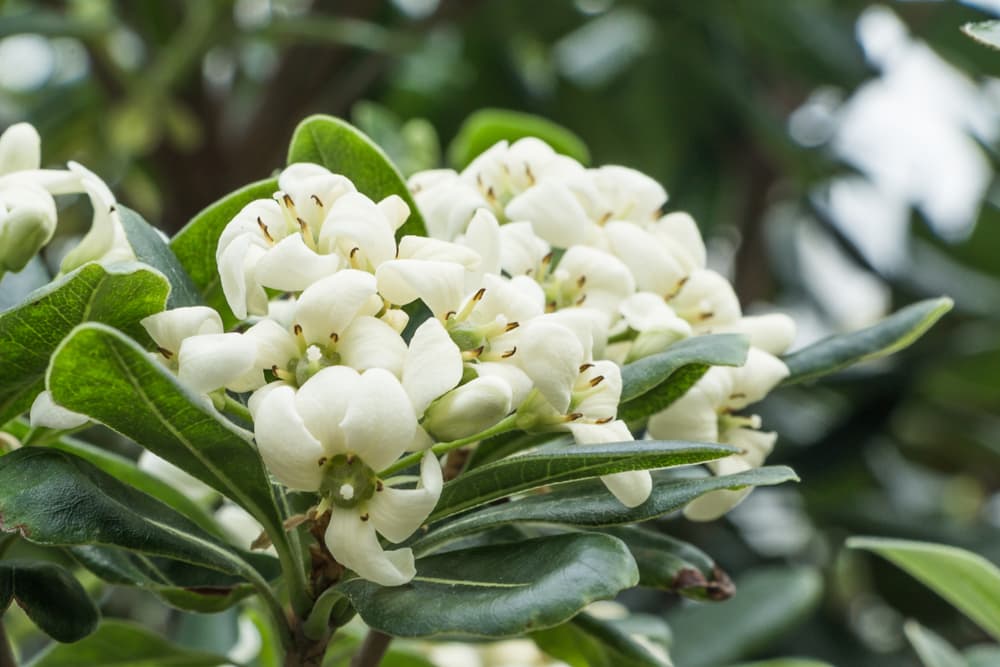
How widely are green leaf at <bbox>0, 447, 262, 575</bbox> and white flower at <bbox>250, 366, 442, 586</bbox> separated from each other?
89mm

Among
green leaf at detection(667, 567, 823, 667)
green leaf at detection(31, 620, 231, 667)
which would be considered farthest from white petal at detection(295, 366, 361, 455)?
green leaf at detection(667, 567, 823, 667)

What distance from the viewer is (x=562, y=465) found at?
56cm

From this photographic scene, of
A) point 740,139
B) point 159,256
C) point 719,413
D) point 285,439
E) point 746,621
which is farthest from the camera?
point 740,139

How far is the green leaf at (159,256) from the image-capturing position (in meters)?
0.59

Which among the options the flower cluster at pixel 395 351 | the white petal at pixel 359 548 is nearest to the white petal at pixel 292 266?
the flower cluster at pixel 395 351

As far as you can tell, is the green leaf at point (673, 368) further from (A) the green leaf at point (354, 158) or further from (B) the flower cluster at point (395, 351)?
(A) the green leaf at point (354, 158)

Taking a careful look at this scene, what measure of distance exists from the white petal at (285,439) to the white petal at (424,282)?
0.08 m

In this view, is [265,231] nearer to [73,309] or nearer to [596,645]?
[73,309]

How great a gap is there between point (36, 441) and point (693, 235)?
0.40m

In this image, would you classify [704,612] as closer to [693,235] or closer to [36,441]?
[693,235]

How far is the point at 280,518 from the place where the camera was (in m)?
0.60

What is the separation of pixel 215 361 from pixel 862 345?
1.36ft

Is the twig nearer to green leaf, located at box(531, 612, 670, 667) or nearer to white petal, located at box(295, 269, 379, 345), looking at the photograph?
green leaf, located at box(531, 612, 670, 667)

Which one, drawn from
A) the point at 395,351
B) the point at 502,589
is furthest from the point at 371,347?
the point at 502,589
